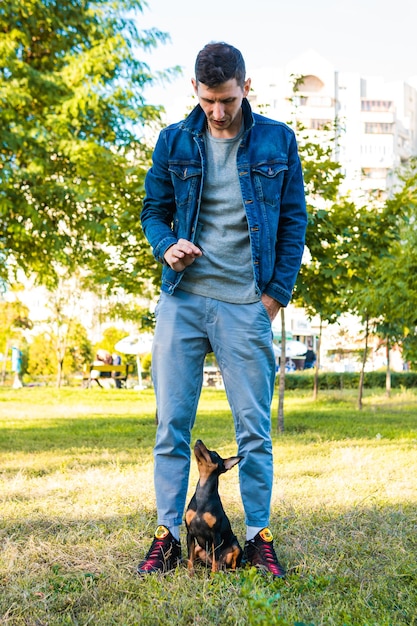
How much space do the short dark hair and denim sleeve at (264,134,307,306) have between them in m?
0.50

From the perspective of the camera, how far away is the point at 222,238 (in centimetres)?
349

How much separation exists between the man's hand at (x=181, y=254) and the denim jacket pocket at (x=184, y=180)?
226 mm

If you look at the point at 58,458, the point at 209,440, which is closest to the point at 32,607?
the point at 58,458

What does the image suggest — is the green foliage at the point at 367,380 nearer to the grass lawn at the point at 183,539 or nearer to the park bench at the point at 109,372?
the park bench at the point at 109,372

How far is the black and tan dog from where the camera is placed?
10.9 ft

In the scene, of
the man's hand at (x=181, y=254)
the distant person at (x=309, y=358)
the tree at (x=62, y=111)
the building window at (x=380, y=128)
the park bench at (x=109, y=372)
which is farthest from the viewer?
the building window at (x=380, y=128)

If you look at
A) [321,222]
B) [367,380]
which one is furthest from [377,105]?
[321,222]

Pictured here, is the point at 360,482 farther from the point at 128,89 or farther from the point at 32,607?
the point at 128,89

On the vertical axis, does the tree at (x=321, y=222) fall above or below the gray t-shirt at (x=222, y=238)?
above

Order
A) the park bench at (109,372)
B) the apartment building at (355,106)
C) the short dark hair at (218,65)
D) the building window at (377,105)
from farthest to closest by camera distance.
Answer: the building window at (377,105) < the apartment building at (355,106) < the park bench at (109,372) < the short dark hair at (218,65)

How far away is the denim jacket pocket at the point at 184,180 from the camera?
3.45 m

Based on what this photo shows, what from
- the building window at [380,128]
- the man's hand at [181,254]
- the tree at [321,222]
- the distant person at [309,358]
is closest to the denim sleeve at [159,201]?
the man's hand at [181,254]

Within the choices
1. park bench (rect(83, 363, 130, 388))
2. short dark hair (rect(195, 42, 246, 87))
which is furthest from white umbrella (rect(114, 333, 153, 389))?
short dark hair (rect(195, 42, 246, 87))

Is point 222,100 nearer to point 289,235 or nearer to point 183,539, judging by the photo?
point 289,235
